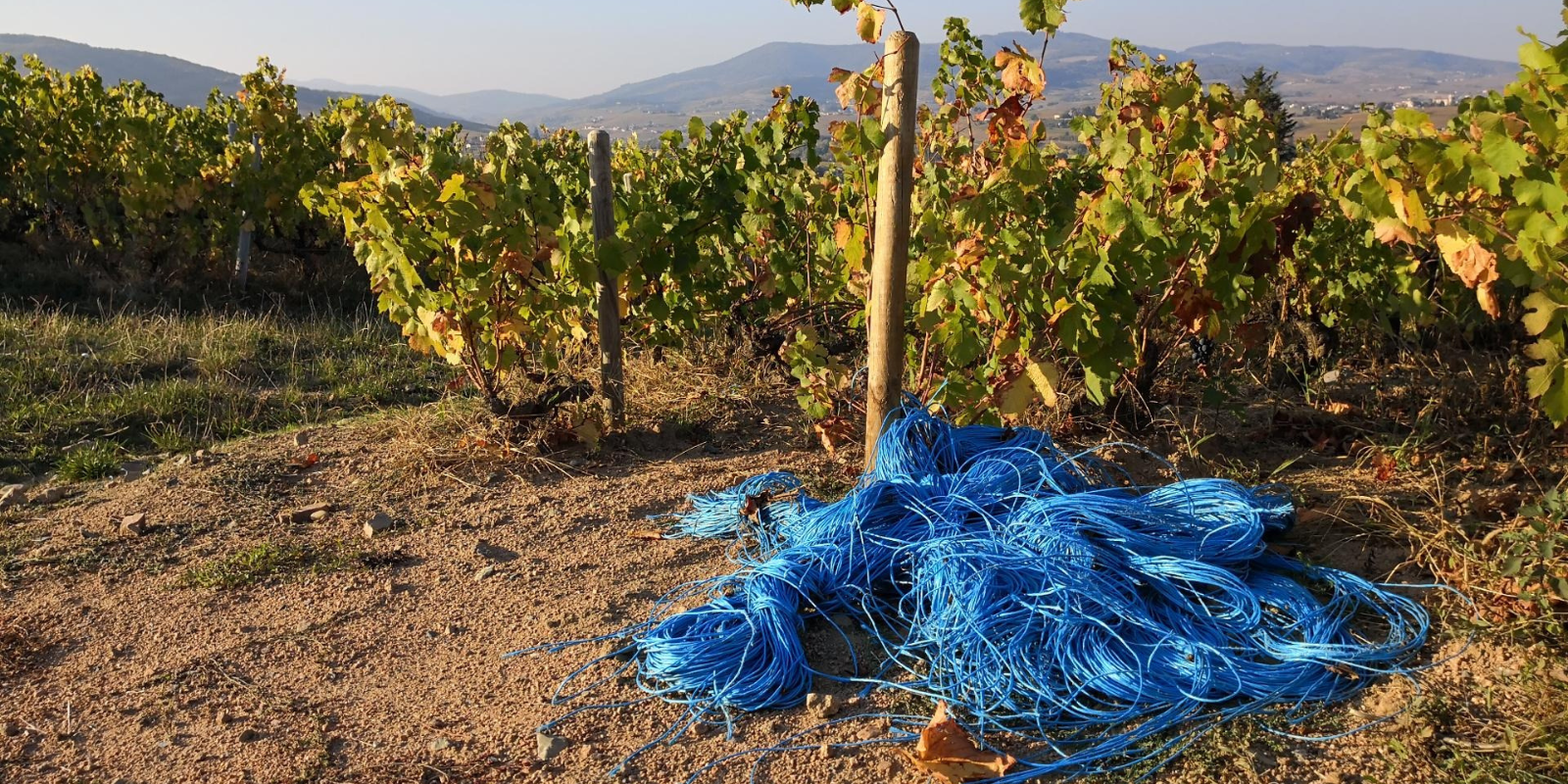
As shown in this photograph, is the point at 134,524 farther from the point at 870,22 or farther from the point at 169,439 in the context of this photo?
the point at 870,22

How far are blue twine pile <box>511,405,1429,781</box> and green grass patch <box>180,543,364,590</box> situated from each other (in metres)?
1.14

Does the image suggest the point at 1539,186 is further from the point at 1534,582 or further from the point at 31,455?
the point at 31,455

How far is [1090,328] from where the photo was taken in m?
3.74

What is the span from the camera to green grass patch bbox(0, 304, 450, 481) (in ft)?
16.6

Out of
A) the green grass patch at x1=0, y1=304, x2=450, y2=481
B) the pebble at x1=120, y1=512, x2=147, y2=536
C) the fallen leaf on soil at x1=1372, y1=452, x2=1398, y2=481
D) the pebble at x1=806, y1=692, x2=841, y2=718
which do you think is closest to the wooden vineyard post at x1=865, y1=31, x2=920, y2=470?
the pebble at x1=806, y1=692, x2=841, y2=718

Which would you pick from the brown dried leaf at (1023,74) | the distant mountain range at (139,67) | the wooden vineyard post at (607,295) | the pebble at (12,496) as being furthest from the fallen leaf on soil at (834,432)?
the distant mountain range at (139,67)

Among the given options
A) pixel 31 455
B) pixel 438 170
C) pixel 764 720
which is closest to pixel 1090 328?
pixel 764 720

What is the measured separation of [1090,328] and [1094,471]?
0.51m

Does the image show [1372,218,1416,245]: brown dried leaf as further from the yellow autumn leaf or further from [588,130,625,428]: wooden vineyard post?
[588,130,625,428]: wooden vineyard post

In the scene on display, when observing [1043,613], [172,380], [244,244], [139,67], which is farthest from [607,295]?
[139,67]

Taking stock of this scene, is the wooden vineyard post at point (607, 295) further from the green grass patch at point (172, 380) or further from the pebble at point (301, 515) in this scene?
the green grass patch at point (172, 380)

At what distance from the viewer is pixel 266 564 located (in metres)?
3.59

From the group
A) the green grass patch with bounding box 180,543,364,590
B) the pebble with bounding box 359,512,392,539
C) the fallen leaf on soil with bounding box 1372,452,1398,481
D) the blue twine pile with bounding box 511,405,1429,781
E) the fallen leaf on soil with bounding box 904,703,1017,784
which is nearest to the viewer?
the fallen leaf on soil with bounding box 904,703,1017,784

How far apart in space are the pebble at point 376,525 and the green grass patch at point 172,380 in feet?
5.44
